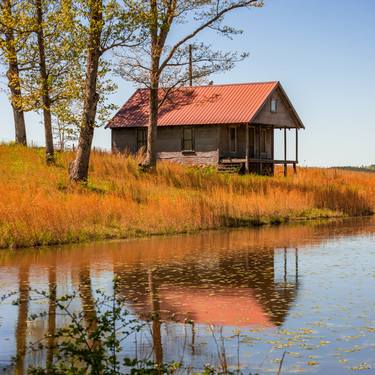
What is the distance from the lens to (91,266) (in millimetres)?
16359

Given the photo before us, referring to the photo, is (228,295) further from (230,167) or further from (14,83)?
(230,167)

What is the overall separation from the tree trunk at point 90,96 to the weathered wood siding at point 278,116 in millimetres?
16581

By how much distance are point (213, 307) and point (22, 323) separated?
2.73m

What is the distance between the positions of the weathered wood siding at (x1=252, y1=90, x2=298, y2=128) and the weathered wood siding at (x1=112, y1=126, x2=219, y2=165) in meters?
2.77

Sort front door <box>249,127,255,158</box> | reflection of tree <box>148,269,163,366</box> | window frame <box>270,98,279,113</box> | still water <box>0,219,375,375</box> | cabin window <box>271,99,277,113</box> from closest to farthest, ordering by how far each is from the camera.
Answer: reflection of tree <box>148,269,163,366</box> → still water <box>0,219,375,375</box> → window frame <box>270,98,279,113</box> → cabin window <box>271,99,277,113</box> → front door <box>249,127,255,158</box>

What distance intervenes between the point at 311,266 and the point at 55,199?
9.73m

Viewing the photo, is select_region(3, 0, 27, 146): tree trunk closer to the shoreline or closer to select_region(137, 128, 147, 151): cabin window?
the shoreline

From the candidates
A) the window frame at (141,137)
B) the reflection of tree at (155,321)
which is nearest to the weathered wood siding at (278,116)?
the window frame at (141,137)

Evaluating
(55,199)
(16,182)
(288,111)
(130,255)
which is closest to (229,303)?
(130,255)

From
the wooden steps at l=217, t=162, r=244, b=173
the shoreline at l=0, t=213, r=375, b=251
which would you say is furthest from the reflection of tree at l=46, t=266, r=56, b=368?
the wooden steps at l=217, t=162, r=244, b=173

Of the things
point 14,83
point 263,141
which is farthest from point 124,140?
point 14,83

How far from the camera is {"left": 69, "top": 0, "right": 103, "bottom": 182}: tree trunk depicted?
2889 centimetres

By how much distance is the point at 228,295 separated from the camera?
1270 cm

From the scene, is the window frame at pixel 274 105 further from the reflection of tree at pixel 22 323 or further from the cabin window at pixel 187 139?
the reflection of tree at pixel 22 323
